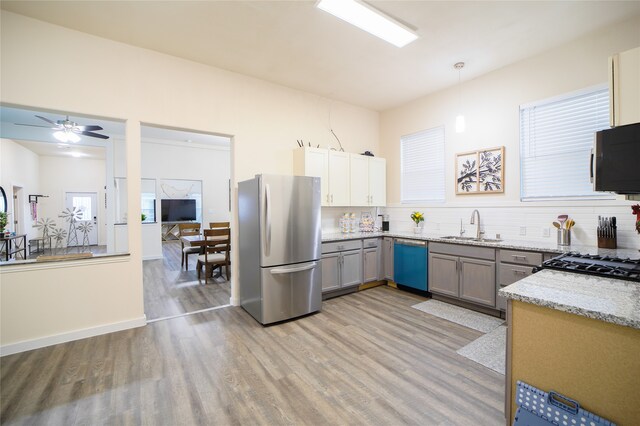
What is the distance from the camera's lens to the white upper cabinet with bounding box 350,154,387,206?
4.52 meters

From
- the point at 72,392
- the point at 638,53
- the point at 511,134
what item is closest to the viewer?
the point at 638,53

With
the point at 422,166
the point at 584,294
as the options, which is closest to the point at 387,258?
the point at 422,166

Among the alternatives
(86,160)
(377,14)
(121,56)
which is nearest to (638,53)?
(377,14)

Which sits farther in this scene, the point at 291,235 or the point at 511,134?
the point at 511,134

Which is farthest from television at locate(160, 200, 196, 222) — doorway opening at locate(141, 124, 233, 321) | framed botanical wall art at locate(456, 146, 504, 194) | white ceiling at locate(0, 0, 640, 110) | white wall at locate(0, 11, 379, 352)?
framed botanical wall art at locate(456, 146, 504, 194)

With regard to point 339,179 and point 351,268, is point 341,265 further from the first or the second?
point 339,179

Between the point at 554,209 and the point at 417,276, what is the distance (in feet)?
5.87

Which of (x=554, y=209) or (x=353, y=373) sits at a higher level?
(x=554, y=209)

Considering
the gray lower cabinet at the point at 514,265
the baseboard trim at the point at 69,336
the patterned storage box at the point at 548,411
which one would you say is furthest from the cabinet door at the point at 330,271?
the patterned storage box at the point at 548,411

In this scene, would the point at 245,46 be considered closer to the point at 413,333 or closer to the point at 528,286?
the point at 528,286

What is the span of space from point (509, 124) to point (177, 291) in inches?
210

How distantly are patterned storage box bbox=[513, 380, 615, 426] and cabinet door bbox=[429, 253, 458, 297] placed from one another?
233 centimetres

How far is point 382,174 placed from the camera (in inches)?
194

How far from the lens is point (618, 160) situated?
151 cm
